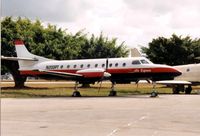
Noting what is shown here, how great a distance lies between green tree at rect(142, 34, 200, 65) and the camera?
6562 centimetres

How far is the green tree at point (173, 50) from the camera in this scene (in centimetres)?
6562

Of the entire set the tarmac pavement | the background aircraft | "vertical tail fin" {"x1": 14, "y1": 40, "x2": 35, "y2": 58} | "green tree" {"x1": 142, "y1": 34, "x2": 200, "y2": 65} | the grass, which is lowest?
the tarmac pavement

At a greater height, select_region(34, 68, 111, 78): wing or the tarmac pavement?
select_region(34, 68, 111, 78): wing

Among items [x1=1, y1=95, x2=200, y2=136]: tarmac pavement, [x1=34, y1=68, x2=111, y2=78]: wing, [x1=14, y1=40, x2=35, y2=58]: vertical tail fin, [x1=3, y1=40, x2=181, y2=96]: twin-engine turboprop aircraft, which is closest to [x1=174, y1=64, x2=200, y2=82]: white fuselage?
[x1=3, y1=40, x2=181, y2=96]: twin-engine turboprop aircraft

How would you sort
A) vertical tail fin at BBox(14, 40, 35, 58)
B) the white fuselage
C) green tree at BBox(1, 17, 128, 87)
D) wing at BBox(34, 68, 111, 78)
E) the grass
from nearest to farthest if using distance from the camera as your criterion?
wing at BBox(34, 68, 111, 78)
the grass
vertical tail fin at BBox(14, 40, 35, 58)
the white fuselage
green tree at BBox(1, 17, 128, 87)

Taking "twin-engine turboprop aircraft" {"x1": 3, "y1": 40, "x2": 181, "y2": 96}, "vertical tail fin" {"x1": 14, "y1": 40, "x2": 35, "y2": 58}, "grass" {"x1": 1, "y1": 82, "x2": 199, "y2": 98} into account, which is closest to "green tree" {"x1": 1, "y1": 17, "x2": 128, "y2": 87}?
"grass" {"x1": 1, "y1": 82, "x2": 199, "y2": 98}

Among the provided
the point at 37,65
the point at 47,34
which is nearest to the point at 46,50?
the point at 47,34

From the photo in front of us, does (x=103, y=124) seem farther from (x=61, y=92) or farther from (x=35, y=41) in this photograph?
(x=35, y=41)

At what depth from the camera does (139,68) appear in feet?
115

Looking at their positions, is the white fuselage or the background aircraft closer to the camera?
the background aircraft

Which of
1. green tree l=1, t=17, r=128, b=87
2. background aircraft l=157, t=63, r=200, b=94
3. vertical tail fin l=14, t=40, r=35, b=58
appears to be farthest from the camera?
green tree l=1, t=17, r=128, b=87

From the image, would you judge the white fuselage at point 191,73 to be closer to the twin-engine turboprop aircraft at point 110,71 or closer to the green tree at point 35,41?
the twin-engine turboprop aircraft at point 110,71

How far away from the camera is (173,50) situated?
2680 inches

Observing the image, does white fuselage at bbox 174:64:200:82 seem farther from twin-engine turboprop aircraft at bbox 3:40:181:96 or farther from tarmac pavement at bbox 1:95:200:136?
tarmac pavement at bbox 1:95:200:136
